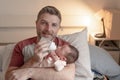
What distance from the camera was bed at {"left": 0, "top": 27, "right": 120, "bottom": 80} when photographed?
1.63 metres

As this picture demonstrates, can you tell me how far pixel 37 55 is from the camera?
4.08 feet

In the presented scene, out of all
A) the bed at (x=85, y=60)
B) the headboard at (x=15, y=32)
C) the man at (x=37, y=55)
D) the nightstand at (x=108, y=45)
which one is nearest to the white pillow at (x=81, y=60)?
the bed at (x=85, y=60)

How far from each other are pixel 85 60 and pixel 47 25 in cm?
44

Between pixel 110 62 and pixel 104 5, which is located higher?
pixel 104 5

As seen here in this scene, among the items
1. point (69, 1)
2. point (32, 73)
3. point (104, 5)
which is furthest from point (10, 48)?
point (104, 5)

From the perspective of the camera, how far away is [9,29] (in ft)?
8.66

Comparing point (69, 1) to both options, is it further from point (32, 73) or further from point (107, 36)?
point (32, 73)

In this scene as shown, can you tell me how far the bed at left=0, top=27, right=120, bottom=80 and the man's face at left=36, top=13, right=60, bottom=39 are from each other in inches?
12.3

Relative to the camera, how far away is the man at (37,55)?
4.17ft

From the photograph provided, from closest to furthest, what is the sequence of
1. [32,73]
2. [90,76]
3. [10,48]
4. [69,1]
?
[32,73] < [90,76] < [10,48] < [69,1]

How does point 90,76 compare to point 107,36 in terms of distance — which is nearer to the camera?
point 90,76

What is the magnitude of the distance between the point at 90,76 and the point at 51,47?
1.61 ft

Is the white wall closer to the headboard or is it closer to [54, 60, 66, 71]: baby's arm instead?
the headboard


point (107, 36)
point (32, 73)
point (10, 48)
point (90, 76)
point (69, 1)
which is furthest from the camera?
point (69, 1)
